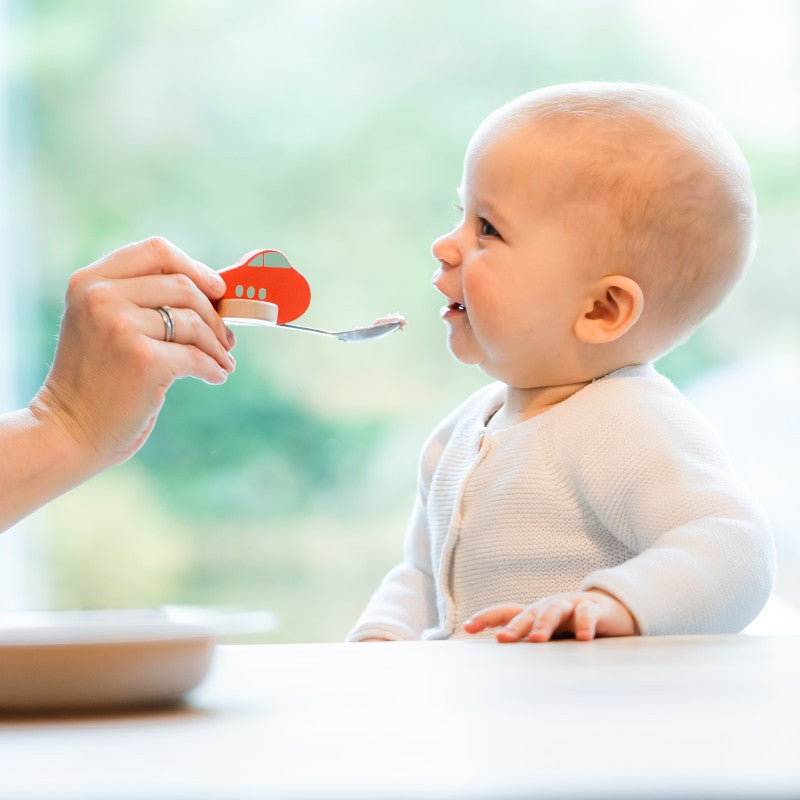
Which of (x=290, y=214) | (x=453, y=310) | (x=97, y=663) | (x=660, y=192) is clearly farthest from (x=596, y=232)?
(x=290, y=214)

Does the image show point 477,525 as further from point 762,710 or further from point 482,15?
point 482,15

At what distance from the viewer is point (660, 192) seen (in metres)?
1.17

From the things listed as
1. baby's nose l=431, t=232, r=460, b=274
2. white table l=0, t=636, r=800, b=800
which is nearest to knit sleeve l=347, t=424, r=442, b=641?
baby's nose l=431, t=232, r=460, b=274

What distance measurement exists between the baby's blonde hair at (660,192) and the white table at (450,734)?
0.51m

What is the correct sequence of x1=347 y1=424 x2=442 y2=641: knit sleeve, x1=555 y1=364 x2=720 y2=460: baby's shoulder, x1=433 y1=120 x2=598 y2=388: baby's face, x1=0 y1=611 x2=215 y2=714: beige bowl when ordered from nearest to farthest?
x1=0 y1=611 x2=215 y2=714: beige bowl, x1=555 y1=364 x2=720 y2=460: baby's shoulder, x1=433 y1=120 x2=598 y2=388: baby's face, x1=347 y1=424 x2=442 y2=641: knit sleeve

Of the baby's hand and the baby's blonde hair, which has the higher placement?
the baby's blonde hair

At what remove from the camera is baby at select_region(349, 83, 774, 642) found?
1120 mm

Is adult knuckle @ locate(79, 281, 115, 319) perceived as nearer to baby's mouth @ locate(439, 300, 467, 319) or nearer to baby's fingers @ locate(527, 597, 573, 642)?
baby's mouth @ locate(439, 300, 467, 319)

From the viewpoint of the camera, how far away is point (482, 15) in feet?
10.0

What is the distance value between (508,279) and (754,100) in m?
2.03

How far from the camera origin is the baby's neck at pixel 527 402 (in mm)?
1245

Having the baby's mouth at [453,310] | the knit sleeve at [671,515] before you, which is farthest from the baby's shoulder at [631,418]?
the baby's mouth at [453,310]

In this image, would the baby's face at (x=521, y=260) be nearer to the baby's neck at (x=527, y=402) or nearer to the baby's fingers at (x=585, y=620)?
the baby's neck at (x=527, y=402)

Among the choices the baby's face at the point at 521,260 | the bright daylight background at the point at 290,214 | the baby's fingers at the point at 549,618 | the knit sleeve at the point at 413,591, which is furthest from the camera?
the bright daylight background at the point at 290,214
